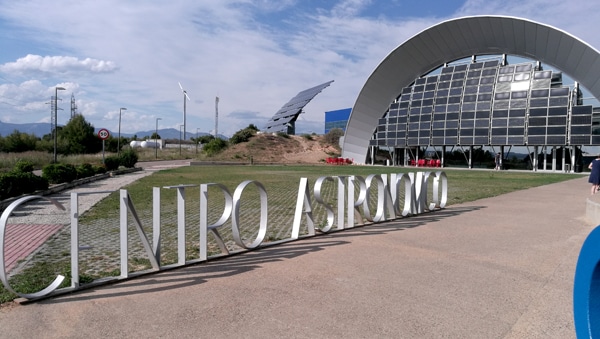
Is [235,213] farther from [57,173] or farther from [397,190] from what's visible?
[57,173]

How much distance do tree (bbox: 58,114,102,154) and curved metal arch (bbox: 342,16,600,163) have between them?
32.3 meters

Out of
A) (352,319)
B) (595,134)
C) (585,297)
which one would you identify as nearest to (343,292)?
(352,319)

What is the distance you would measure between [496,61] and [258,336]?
167 feet

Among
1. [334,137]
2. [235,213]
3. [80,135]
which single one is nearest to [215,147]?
[80,135]

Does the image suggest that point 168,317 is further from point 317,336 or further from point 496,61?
point 496,61

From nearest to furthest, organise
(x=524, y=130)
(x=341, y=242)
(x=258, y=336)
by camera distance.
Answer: (x=258, y=336)
(x=341, y=242)
(x=524, y=130)

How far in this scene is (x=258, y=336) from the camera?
3.65 meters

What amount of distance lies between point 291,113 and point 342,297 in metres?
70.7

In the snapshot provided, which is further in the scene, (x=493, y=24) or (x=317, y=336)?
(x=493, y=24)

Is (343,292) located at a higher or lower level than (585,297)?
lower

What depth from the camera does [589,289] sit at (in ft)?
8.13

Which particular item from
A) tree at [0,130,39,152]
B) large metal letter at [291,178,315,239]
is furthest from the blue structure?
large metal letter at [291,178,315,239]

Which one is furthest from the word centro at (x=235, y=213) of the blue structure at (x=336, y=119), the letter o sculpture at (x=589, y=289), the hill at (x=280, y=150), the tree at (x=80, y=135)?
the blue structure at (x=336, y=119)

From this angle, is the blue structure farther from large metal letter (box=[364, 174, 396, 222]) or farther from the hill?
large metal letter (box=[364, 174, 396, 222])
